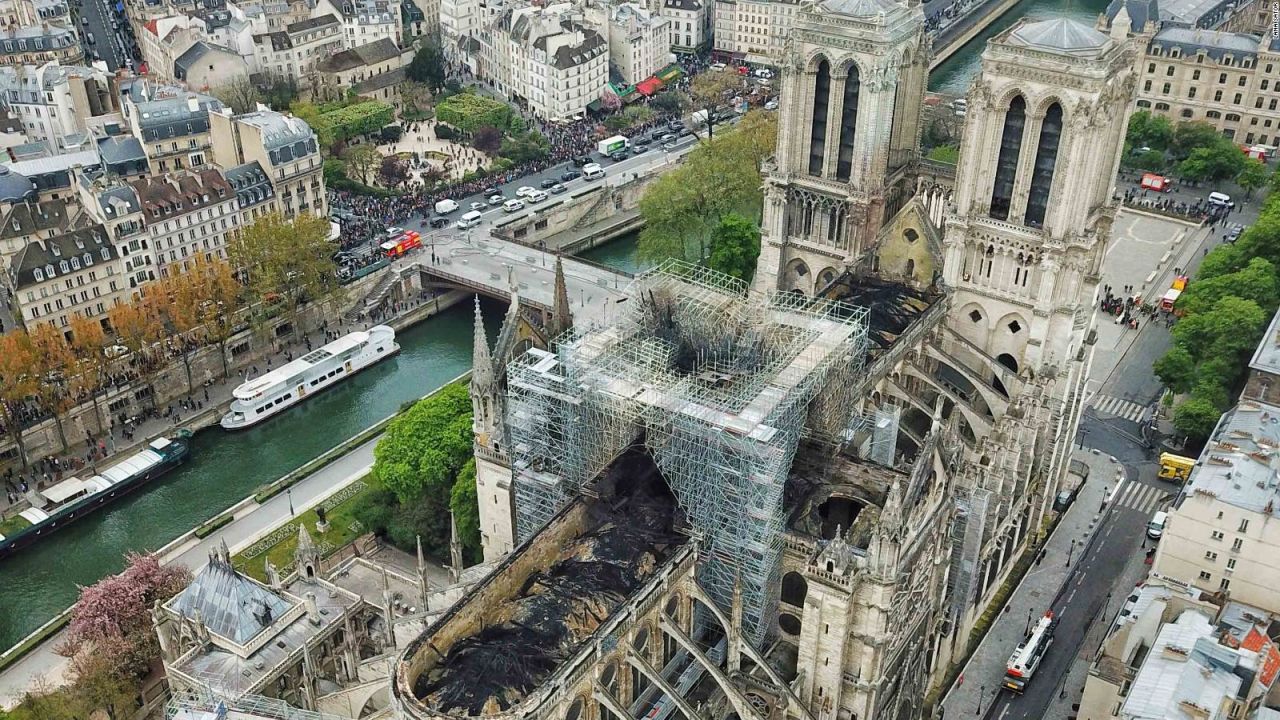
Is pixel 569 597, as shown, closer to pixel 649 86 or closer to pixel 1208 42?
pixel 1208 42

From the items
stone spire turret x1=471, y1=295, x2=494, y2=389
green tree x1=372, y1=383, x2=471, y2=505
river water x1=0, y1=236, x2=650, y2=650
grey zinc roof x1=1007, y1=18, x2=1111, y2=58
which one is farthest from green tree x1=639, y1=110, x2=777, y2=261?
grey zinc roof x1=1007, y1=18, x2=1111, y2=58

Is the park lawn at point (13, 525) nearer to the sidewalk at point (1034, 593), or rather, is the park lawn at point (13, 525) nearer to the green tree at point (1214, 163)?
the sidewalk at point (1034, 593)

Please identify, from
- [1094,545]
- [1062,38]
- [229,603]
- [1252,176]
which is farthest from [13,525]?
[1252,176]

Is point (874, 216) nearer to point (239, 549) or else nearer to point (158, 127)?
point (239, 549)

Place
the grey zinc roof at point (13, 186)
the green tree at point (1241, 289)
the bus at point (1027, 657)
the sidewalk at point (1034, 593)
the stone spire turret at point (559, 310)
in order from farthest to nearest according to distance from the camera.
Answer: the grey zinc roof at point (13, 186) < the green tree at point (1241, 289) < the stone spire turret at point (559, 310) < the sidewalk at point (1034, 593) < the bus at point (1027, 657)

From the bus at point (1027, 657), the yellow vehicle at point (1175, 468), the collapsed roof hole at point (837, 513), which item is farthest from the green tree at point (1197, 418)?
the collapsed roof hole at point (837, 513)

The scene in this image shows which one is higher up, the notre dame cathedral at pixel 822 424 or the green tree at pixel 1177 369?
the notre dame cathedral at pixel 822 424
